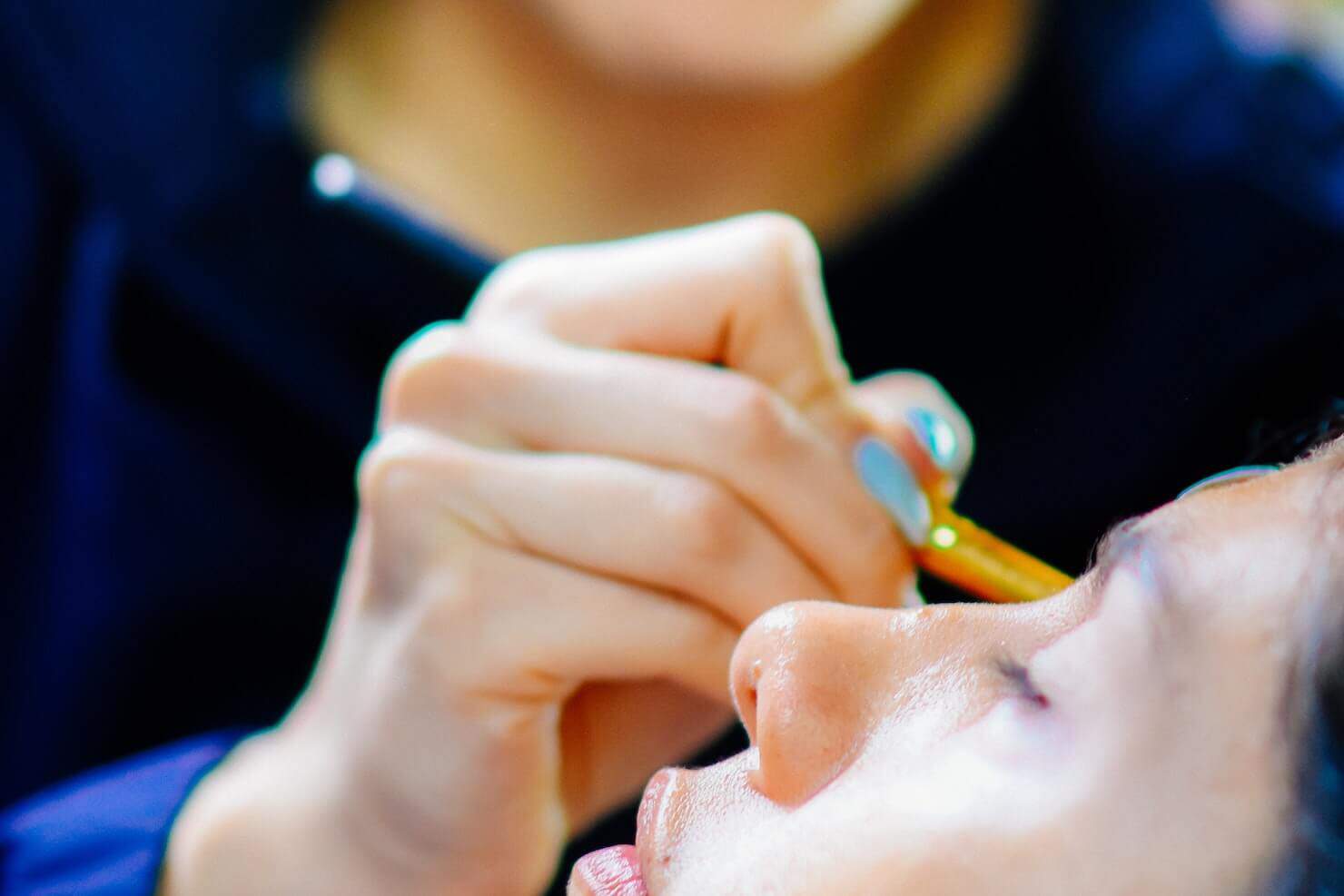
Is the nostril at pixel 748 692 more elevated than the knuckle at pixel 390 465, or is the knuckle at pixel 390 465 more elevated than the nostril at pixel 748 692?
the knuckle at pixel 390 465

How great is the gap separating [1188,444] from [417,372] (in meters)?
0.17

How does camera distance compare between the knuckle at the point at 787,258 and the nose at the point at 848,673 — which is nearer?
the nose at the point at 848,673

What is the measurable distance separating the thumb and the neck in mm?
143

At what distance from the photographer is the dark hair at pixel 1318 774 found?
13cm

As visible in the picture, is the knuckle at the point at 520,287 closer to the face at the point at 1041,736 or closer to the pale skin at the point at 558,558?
the pale skin at the point at 558,558

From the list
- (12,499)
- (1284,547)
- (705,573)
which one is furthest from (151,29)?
(1284,547)

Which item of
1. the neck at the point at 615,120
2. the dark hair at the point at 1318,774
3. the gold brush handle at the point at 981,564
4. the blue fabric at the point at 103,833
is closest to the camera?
the dark hair at the point at 1318,774

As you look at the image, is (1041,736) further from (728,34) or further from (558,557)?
(728,34)

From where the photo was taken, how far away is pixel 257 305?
0.44 metres

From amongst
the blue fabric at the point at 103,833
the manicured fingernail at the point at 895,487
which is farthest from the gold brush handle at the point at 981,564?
the blue fabric at the point at 103,833

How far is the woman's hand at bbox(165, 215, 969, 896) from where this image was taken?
0.88 ft

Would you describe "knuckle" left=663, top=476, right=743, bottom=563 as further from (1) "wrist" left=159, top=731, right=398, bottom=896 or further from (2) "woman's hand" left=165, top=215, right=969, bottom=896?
(1) "wrist" left=159, top=731, right=398, bottom=896

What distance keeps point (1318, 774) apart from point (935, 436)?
0.53ft

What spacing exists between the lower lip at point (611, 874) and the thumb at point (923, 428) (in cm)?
12
